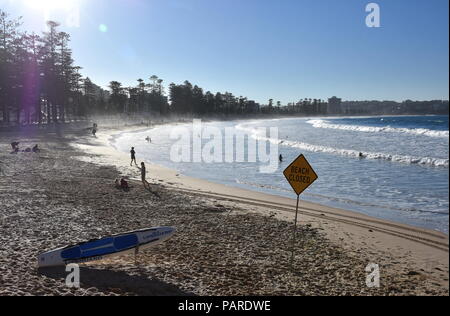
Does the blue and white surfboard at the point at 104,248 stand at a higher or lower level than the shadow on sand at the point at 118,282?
higher

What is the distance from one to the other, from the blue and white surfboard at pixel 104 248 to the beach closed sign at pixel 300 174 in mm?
3651

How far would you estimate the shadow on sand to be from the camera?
23.1 feet

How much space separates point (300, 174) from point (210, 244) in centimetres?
364

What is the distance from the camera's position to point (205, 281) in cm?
762

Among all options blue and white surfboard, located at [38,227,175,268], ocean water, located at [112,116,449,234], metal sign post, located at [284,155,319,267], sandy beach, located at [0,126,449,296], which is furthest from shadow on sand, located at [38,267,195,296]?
ocean water, located at [112,116,449,234]

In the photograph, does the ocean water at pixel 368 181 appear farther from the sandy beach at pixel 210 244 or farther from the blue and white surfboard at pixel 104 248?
the blue and white surfboard at pixel 104 248

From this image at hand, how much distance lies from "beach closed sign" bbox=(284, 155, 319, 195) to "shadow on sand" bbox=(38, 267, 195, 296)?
3.91m

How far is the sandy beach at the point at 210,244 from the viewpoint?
7355 mm

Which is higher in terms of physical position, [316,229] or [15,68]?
[15,68]

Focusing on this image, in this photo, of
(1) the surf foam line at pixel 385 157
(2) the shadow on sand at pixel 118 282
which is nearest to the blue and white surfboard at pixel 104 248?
(2) the shadow on sand at pixel 118 282

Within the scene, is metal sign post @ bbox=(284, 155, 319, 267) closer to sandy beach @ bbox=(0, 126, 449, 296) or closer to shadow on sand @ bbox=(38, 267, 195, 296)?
sandy beach @ bbox=(0, 126, 449, 296)
